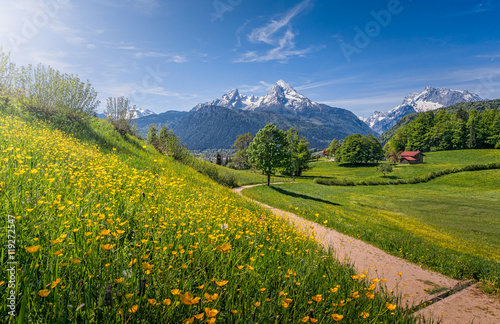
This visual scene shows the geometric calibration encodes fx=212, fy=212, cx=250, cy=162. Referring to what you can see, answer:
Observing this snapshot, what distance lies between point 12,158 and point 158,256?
499 cm

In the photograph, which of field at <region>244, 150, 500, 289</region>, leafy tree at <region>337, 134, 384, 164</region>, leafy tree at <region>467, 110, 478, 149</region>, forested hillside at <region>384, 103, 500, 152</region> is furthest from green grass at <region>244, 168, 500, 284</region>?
forested hillside at <region>384, 103, 500, 152</region>

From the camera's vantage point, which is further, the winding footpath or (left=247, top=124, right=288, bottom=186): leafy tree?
(left=247, top=124, right=288, bottom=186): leafy tree

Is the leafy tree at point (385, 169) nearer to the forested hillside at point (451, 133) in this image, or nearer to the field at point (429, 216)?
the field at point (429, 216)

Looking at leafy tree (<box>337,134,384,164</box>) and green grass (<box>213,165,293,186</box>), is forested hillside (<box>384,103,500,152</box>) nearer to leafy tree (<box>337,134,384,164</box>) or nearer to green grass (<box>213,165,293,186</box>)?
leafy tree (<box>337,134,384,164</box>)

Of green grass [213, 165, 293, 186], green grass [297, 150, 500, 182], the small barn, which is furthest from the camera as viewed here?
the small barn

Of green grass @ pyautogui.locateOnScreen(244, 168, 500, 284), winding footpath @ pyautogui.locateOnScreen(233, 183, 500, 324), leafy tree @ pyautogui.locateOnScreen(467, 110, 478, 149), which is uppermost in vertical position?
leafy tree @ pyautogui.locateOnScreen(467, 110, 478, 149)

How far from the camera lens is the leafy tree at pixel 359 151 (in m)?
82.3

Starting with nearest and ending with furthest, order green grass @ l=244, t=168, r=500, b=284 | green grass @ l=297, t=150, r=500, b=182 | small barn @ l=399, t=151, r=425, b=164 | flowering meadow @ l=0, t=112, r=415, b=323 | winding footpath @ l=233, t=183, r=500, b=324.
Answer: flowering meadow @ l=0, t=112, r=415, b=323 < winding footpath @ l=233, t=183, r=500, b=324 < green grass @ l=244, t=168, r=500, b=284 < green grass @ l=297, t=150, r=500, b=182 < small barn @ l=399, t=151, r=425, b=164

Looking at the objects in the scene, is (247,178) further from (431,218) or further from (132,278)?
(132,278)

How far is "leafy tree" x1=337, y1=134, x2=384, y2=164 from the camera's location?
82.3 metres

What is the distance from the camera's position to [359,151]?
82.5m

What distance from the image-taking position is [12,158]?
4.91 meters

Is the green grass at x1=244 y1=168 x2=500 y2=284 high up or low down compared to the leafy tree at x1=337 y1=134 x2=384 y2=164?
down

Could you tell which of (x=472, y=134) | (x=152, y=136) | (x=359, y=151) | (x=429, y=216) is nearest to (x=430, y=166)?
(x=359, y=151)
